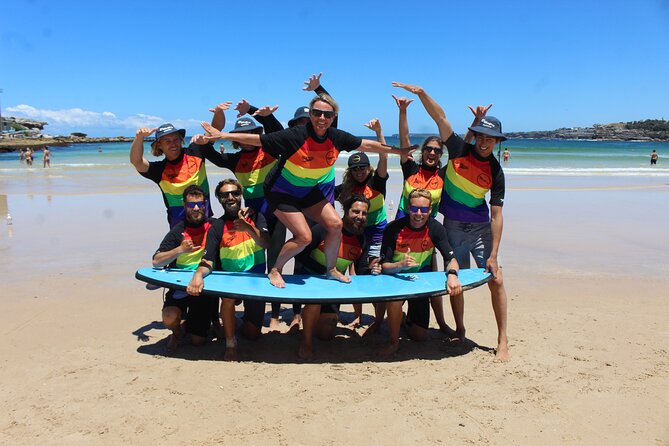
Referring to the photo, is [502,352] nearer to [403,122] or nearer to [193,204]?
[403,122]

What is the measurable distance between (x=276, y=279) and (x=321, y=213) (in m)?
0.72

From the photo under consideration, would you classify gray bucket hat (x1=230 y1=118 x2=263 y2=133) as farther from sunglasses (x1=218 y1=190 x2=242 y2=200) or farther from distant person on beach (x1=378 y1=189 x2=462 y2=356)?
distant person on beach (x1=378 y1=189 x2=462 y2=356)

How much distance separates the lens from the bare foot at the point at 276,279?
4.50 meters

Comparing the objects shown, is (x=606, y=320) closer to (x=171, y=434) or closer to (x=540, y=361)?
(x=540, y=361)

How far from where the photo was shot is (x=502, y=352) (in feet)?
15.1

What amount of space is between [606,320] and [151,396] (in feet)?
15.2

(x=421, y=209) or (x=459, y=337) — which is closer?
(x=421, y=209)

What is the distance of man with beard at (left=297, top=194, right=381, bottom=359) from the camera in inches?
189

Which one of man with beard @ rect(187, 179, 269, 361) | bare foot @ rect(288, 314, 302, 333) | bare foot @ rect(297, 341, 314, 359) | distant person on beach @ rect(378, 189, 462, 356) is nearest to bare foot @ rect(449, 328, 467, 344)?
distant person on beach @ rect(378, 189, 462, 356)

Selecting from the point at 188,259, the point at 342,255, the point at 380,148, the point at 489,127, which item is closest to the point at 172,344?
the point at 188,259

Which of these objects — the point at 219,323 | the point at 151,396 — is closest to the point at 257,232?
the point at 219,323

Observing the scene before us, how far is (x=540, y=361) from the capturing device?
14.9ft

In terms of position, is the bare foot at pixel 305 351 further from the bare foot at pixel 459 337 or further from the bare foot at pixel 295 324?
the bare foot at pixel 459 337

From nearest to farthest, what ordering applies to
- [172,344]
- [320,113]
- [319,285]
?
1. [320,113]
2. [319,285]
3. [172,344]
